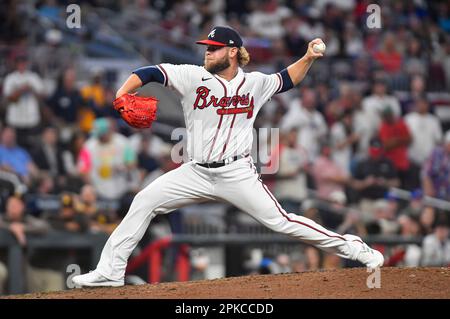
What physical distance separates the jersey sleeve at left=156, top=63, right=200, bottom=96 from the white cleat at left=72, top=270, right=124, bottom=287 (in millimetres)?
1409

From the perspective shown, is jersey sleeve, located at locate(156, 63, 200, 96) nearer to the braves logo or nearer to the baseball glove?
the braves logo

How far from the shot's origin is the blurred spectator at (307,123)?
46.2ft

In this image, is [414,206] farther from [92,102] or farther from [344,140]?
[92,102]

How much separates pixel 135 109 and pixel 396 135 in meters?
7.95

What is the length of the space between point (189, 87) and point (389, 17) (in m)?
11.9

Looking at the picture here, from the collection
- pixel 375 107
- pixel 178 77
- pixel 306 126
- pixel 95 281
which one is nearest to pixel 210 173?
pixel 178 77

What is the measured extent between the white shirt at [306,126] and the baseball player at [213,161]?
652 cm

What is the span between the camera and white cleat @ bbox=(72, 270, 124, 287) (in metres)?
7.44

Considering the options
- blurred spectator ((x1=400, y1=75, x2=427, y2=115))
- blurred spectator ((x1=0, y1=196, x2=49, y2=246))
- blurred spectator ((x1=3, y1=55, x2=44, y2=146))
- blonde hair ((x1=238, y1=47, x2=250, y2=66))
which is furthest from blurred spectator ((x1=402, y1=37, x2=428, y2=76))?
blonde hair ((x1=238, y1=47, x2=250, y2=66))

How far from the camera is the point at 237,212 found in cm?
1304

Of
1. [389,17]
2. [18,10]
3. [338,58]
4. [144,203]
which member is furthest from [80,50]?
[144,203]

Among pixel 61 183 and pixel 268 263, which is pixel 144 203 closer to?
pixel 268 263

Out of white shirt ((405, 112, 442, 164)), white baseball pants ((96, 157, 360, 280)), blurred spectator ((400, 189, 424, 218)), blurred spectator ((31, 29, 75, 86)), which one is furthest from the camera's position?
white shirt ((405, 112, 442, 164))

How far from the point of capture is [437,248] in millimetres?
12375
